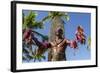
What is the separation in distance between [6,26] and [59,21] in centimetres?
39

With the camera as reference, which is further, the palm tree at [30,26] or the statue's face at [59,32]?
the statue's face at [59,32]

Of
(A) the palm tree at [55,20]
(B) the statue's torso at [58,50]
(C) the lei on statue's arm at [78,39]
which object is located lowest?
(B) the statue's torso at [58,50]

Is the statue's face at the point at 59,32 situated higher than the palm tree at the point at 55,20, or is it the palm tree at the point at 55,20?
the palm tree at the point at 55,20

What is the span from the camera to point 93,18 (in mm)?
1865

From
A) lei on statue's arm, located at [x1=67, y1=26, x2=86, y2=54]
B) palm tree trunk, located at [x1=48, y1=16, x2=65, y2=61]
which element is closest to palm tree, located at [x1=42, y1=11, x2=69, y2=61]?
palm tree trunk, located at [x1=48, y1=16, x2=65, y2=61]

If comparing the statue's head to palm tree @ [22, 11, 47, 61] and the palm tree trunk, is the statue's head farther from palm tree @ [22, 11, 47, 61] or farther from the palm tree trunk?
palm tree @ [22, 11, 47, 61]

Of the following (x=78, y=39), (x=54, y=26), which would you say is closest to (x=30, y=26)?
(x=54, y=26)

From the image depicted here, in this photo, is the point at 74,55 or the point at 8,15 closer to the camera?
the point at 8,15

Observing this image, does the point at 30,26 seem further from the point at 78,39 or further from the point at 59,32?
the point at 78,39

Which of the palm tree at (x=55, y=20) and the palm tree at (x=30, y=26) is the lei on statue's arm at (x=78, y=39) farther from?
the palm tree at (x=30, y=26)

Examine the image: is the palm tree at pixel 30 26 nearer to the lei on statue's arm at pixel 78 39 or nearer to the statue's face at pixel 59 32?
the statue's face at pixel 59 32

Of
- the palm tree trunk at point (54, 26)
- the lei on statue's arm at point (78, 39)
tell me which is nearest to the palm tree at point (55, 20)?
the palm tree trunk at point (54, 26)

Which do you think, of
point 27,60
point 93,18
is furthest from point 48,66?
point 93,18

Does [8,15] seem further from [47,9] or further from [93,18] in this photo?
[93,18]
